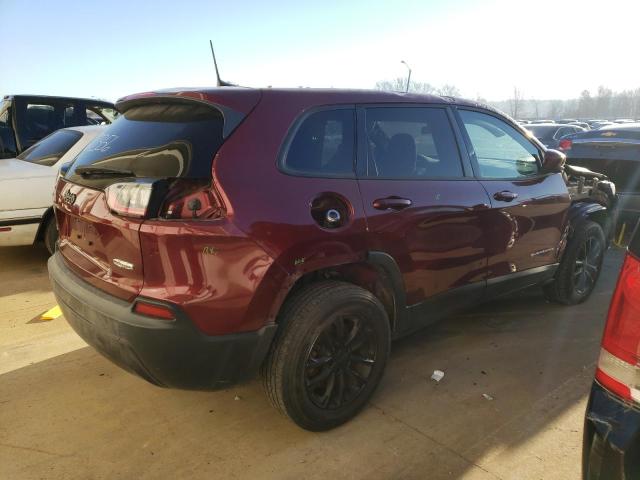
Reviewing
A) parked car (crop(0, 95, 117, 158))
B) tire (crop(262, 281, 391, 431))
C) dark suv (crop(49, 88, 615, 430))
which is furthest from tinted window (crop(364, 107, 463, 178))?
parked car (crop(0, 95, 117, 158))

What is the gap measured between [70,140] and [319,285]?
445 centimetres

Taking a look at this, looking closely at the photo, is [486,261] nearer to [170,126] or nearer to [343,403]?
[343,403]

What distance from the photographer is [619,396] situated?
1515mm

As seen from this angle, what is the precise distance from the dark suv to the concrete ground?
10.7 inches

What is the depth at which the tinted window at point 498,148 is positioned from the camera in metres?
3.36

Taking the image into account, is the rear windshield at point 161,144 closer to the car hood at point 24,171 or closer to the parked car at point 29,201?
the parked car at point 29,201

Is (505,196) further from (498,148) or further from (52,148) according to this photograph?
(52,148)

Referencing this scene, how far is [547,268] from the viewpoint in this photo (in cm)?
396

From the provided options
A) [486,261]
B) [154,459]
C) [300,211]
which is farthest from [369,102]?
[154,459]

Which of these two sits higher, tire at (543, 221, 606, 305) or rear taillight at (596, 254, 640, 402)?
rear taillight at (596, 254, 640, 402)

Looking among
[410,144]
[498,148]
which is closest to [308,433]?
[410,144]

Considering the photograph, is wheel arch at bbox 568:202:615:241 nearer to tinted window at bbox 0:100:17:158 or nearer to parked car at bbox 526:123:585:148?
tinted window at bbox 0:100:17:158

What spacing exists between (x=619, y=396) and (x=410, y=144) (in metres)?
1.85

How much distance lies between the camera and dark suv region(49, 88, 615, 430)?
2.10 m
